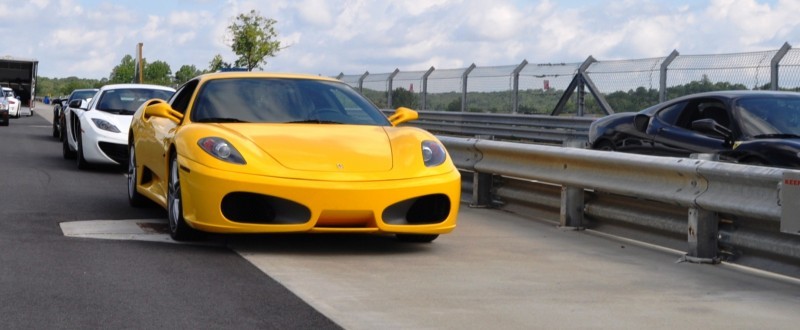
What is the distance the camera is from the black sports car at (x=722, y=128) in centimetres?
982

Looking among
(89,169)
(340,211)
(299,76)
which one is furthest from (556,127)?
(340,211)

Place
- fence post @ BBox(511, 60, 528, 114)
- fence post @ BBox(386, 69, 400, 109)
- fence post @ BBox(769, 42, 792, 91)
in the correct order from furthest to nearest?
1. fence post @ BBox(386, 69, 400, 109)
2. fence post @ BBox(511, 60, 528, 114)
3. fence post @ BBox(769, 42, 792, 91)

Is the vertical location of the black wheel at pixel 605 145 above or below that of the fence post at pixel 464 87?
below

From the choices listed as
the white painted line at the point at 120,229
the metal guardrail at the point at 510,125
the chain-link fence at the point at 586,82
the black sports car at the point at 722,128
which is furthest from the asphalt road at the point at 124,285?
the metal guardrail at the point at 510,125

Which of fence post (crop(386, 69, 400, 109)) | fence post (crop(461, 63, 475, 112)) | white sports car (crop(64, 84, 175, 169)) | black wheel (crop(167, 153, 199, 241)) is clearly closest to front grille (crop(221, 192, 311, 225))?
black wheel (crop(167, 153, 199, 241))

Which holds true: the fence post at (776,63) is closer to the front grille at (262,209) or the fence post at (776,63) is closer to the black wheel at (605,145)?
the black wheel at (605,145)

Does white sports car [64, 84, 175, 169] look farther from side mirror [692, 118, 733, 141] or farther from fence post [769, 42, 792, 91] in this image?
fence post [769, 42, 792, 91]

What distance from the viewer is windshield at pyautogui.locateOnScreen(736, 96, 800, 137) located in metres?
10.3

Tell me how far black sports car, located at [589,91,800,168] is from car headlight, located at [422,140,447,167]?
2.76 meters

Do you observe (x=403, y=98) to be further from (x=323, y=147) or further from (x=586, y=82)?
(x=323, y=147)

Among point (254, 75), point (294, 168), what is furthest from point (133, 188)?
point (294, 168)

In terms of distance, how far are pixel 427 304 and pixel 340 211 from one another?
1688 millimetres

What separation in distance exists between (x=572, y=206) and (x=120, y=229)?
3582 mm

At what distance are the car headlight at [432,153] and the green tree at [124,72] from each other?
126m
